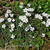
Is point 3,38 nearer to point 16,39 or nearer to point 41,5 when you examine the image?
point 16,39

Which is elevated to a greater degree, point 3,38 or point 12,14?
point 12,14

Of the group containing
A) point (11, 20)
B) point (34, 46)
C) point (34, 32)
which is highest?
point (11, 20)

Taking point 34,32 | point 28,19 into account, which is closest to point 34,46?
point 34,32

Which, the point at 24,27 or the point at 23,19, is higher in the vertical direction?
the point at 23,19

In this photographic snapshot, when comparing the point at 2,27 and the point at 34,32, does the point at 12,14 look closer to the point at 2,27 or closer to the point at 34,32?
the point at 2,27

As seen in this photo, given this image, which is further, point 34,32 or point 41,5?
point 41,5

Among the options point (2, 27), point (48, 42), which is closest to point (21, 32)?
point (2, 27)
